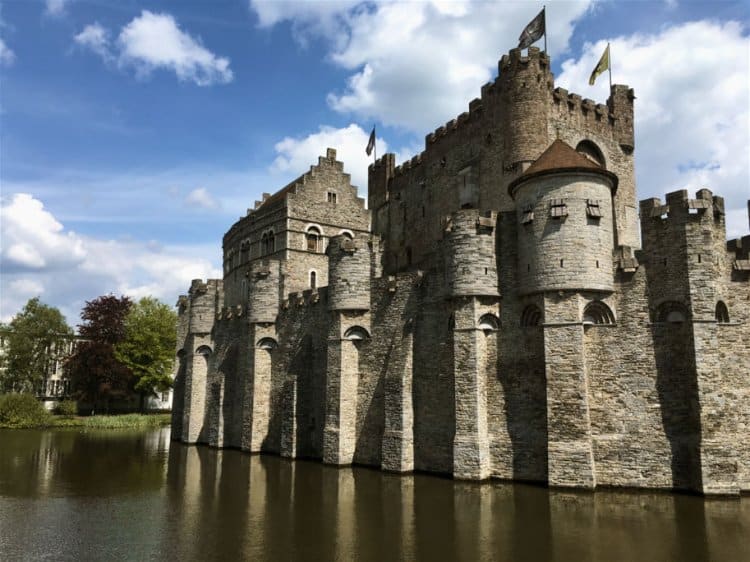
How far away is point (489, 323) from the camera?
21.1 meters

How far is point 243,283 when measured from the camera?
1551 inches

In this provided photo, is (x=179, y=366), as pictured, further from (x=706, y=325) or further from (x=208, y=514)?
(x=706, y=325)

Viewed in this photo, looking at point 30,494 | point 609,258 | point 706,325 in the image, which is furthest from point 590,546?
point 30,494

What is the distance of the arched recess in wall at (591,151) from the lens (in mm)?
28016

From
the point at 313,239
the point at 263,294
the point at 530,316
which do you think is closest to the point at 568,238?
the point at 530,316

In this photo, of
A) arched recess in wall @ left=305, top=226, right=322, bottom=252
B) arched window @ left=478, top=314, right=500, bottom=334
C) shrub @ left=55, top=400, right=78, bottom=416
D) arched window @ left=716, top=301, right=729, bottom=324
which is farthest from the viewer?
shrub @ left=55, top=400, right=78, bottom=416

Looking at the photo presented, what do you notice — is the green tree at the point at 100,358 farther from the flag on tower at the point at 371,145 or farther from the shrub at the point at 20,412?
the flag on tower at the point at 371,145

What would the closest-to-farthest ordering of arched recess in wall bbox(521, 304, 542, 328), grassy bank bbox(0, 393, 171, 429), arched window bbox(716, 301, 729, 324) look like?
arched window bbox(716, 301, 729, 324) < arched recess in wall bbox(521, 304, 542, 328) < grassy bank bbox(0, 393, 171, 429)

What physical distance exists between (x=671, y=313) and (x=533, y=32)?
14517 millimetres

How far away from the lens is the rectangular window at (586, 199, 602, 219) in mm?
19516

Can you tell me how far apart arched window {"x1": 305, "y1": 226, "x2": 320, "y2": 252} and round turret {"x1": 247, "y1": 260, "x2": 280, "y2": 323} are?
5689 millimetres

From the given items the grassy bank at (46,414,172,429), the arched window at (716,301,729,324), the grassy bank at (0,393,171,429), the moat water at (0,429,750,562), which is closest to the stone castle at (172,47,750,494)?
the arched window at (716,301,729,324)

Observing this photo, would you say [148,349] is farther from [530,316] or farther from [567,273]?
[567,273]

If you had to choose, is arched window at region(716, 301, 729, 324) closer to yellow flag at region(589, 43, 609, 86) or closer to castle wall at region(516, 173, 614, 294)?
castle wall at region(516, 173, 614, 294)
